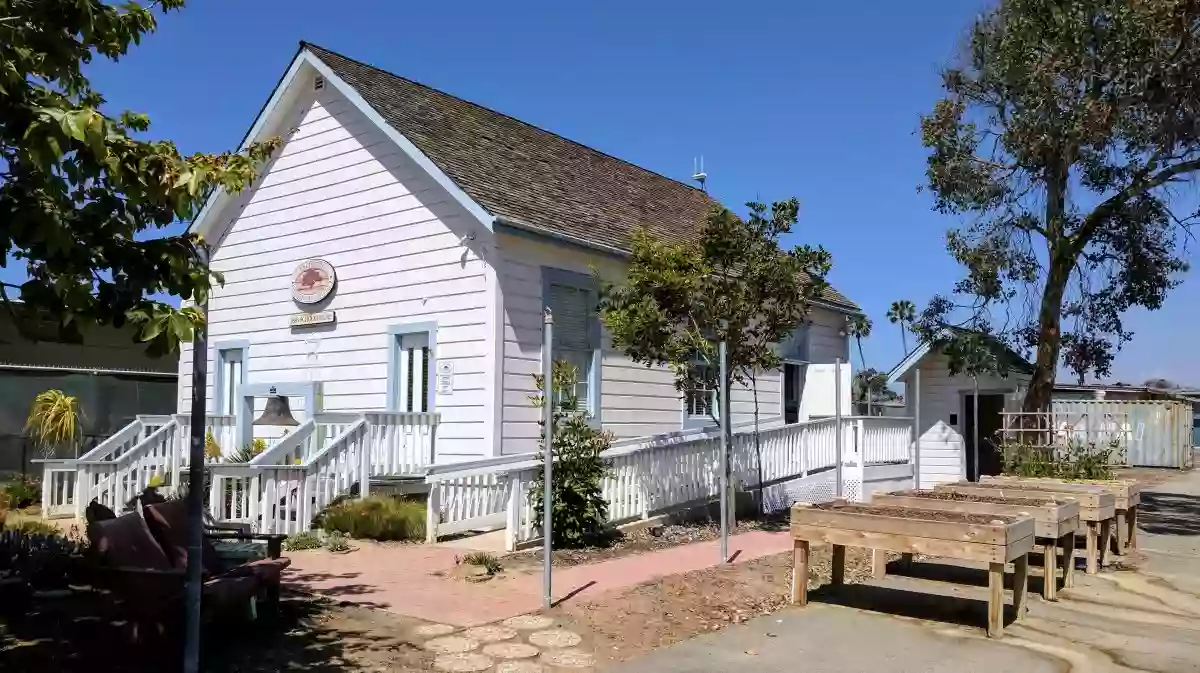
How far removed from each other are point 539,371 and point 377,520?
345 cm

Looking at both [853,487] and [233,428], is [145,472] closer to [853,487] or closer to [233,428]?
[233,428]

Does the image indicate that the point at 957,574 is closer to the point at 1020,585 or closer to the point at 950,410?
the point at 1020,585

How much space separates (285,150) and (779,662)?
12758mm

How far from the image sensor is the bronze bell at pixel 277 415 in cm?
1392

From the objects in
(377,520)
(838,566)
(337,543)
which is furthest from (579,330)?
(838,566)

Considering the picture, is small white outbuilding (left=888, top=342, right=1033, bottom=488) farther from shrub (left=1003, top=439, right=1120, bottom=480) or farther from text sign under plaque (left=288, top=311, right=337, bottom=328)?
text sign under plaque (left=288, top=311, right=337, bottom=328)

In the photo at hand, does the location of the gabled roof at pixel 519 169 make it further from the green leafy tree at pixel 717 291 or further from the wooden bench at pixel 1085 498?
the wooden bench at pixel 1085 498

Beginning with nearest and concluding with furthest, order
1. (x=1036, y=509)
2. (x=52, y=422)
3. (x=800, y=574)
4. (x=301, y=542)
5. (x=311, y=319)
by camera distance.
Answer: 1. (x=800, y=574)
2. (x=1036, y=509)
3. (x=301, y=542)
4. (x=311, y=319)
5. (x=52, y=422)

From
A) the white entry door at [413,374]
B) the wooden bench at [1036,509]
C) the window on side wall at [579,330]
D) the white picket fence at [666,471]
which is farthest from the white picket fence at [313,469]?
the wooden bench at [1036,509]

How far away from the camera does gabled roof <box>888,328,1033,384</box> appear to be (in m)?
16.7

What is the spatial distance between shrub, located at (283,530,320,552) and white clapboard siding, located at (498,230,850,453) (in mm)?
3033

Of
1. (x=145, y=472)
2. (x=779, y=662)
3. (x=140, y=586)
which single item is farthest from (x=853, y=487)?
(x=140, y=586)

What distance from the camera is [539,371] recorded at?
13883 millimetres

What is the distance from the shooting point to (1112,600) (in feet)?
30.6
